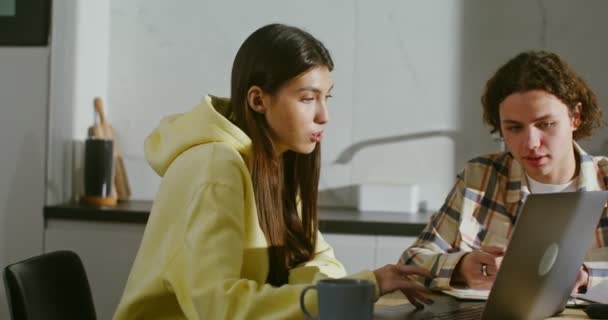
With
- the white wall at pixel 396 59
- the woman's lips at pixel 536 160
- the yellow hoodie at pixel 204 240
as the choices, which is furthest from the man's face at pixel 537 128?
the white wall at pixel 396 59

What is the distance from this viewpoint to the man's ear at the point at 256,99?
1.54 meters

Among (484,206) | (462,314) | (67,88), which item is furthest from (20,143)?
(462,314)

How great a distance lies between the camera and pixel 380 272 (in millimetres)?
1255

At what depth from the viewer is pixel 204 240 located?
127cm

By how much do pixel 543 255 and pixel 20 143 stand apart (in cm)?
204

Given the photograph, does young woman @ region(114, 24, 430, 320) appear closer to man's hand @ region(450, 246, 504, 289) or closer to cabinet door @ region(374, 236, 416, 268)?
man's hand @ region(450, 246, 504, 289)

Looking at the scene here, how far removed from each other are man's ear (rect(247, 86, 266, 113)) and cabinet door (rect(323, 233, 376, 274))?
106cm

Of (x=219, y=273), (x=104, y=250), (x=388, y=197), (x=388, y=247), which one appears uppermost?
(x=219, y=273)

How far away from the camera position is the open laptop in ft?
3.88

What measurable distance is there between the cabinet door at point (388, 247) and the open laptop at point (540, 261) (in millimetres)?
1073

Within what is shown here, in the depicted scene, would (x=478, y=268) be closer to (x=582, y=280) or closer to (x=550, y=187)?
(x=582, y=280)

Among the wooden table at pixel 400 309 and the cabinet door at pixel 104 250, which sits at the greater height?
the wooden table at pixel 400 309

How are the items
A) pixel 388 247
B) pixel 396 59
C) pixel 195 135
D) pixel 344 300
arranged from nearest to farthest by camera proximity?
1. pixel 344 300
2. pixel 195 135
3. pixel 388 247
4. pixel 396 59

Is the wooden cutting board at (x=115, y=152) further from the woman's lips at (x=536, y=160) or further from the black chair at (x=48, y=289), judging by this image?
the woman's lips at (x=536, y=160)
